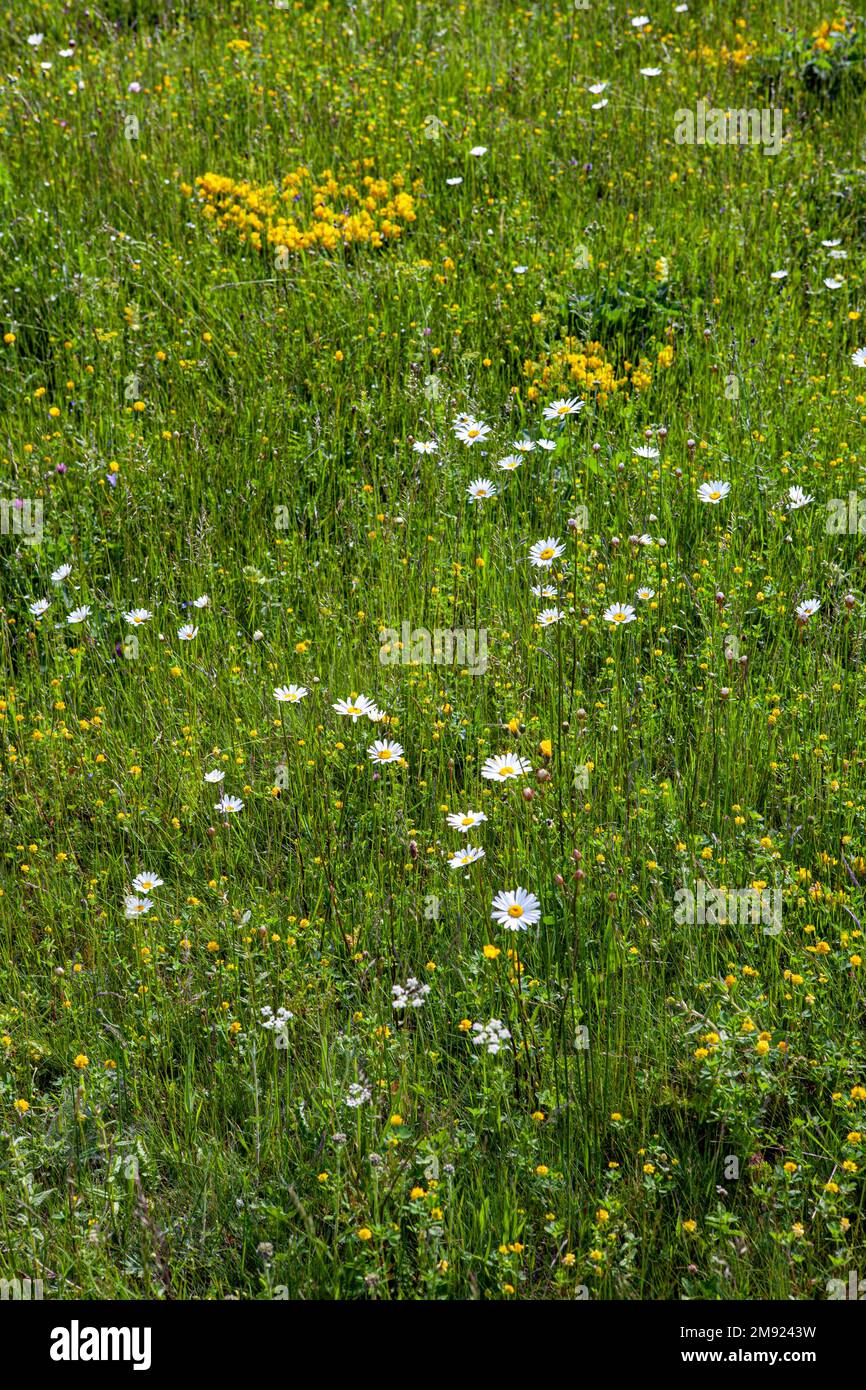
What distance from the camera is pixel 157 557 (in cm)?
427

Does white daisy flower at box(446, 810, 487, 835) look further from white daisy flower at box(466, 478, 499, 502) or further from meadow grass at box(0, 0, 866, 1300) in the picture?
white daisy flower at box(466, 478, 499, 502)

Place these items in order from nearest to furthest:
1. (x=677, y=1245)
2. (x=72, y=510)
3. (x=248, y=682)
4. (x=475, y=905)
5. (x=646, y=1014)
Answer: (x=677, y=1245) → (x=646, y=1014) → (x=475, y=905) → (x=248, y=682) → (x=72, y=510)

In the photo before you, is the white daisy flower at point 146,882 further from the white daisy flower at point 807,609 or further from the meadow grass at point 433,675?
the white daisy flower at point 807,609

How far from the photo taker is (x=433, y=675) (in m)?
3.59

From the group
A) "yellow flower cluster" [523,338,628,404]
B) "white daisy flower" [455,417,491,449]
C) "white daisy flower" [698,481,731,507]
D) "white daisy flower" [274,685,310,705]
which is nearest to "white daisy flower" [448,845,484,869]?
"white daisy flower" [274,685,310,705]

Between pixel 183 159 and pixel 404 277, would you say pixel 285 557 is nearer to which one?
pixel 404 277

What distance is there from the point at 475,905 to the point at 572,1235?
0.84m

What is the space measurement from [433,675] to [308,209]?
3.26m

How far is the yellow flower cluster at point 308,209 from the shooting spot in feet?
17.7

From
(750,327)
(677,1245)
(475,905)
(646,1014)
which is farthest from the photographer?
(750,327)

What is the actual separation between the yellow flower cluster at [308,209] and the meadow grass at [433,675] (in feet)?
0.09

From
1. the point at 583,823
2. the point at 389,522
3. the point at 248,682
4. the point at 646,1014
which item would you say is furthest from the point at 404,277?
the point at 646,1014

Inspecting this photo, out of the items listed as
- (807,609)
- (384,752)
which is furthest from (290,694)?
(807,609)

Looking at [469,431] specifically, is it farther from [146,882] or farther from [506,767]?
[146,882]
